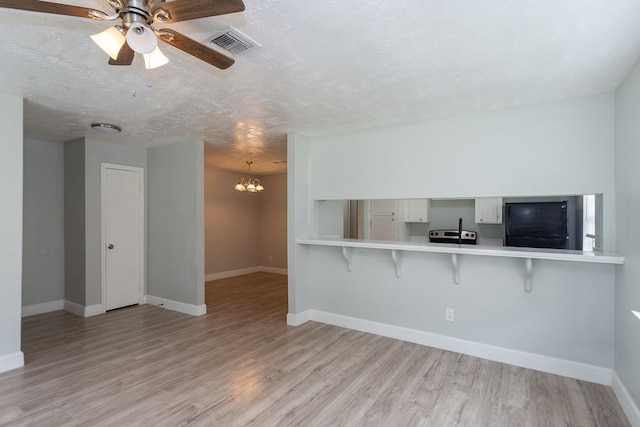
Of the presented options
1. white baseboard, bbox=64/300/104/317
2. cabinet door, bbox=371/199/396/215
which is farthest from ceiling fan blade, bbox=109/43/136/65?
white baseboard, bbox=64/300/104/317

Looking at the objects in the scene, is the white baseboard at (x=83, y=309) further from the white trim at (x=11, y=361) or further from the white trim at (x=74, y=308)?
the white trim at (x=11, y=361)

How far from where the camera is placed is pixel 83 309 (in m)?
4.38

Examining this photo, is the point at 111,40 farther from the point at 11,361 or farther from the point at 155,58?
the point at 11,361

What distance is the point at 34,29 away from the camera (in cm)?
181

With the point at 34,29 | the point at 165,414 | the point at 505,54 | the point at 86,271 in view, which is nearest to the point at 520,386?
the point at 505,54

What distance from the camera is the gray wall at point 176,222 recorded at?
4.49m

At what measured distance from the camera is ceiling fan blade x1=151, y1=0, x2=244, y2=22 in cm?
133

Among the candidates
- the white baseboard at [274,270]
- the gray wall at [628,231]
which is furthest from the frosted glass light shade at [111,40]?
the white baseboard at [274,270]

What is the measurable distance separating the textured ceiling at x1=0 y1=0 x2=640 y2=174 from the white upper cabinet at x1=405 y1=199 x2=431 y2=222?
5.56 ft

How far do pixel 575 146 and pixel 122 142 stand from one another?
17.4 ft

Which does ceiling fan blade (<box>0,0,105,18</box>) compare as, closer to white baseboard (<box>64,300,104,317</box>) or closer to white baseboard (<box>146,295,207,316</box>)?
white baseboard (<box>146,295,207,316</box>)

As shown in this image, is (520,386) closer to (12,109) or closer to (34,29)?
(34,29)

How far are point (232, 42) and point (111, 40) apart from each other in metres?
0.61

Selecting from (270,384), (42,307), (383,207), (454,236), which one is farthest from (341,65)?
(42,307)
